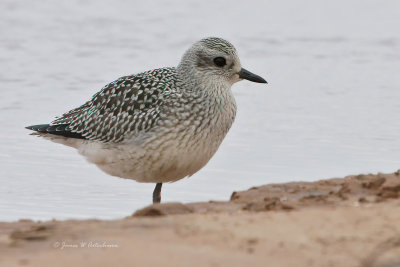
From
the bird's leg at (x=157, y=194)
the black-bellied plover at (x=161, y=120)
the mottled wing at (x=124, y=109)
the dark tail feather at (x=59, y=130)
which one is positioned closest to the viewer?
the black-bellied plover at (x=161, y=120)

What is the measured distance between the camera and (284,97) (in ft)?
43.1

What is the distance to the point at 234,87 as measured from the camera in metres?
13.6

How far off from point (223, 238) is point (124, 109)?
380cm

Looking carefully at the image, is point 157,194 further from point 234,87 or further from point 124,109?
point 234,87

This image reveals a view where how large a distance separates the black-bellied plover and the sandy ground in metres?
1.81

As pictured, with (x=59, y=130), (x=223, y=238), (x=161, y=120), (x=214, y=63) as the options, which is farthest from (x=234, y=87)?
(x=223, y=238)

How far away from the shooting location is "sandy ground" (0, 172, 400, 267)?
565 cm

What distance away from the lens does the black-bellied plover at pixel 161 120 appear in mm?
9031

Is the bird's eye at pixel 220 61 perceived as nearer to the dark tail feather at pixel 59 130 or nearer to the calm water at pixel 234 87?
the calm water at pixel 234 87

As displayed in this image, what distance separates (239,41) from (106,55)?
221cm

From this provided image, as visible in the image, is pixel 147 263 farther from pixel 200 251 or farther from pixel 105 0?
pixel 105 0

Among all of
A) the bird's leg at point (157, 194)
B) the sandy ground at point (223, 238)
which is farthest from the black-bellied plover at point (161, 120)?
the sandy ground at point (223, 238)

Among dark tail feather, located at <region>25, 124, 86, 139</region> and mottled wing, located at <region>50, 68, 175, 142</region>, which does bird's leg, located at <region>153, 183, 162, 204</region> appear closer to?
mottled wing, located at <region>50, 68, 175, 142</region>

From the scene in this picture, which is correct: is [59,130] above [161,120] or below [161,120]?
below
